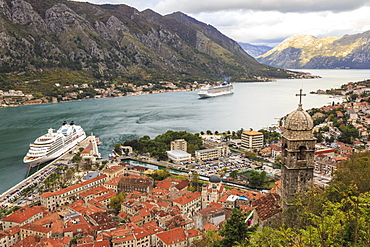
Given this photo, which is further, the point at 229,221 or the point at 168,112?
the point at 168,112

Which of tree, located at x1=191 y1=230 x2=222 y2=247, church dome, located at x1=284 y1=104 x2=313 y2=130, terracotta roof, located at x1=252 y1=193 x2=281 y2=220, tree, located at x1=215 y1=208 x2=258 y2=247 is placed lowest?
tree, located at x1=191 y1=230 x2=222 y2=247

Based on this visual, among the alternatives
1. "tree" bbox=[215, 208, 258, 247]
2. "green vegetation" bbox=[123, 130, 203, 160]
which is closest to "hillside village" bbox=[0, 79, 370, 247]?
"tree" bbox=[215, 208, 258, 247]

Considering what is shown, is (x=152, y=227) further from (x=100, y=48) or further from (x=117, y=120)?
(x=100, y=48)

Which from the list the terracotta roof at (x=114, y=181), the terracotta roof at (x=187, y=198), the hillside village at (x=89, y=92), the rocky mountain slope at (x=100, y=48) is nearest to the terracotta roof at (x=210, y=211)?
the terracotta roof at (x=187, y=198)

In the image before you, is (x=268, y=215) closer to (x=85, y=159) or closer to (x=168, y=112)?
(x=85, y=159)

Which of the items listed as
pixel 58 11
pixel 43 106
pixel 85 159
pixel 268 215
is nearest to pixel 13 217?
pixel 85 159

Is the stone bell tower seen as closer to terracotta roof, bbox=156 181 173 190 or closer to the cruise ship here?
terracotta roof, bbox=156 181 173 190
